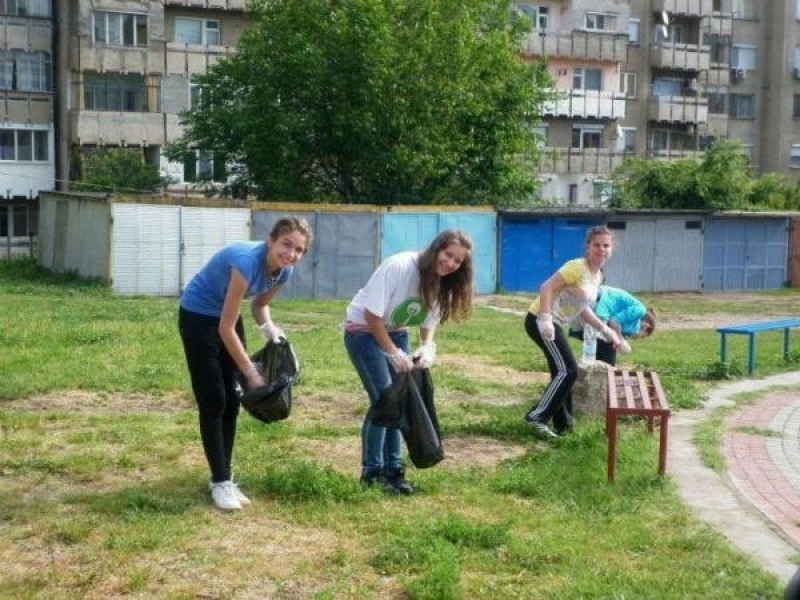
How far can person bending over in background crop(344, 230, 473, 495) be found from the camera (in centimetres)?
686

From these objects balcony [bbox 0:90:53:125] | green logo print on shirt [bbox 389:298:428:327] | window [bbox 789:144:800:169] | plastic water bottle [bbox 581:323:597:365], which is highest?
balcony [bbox 0:90:53:125]

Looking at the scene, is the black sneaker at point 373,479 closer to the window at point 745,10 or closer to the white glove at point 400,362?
the white glove at point 400,362

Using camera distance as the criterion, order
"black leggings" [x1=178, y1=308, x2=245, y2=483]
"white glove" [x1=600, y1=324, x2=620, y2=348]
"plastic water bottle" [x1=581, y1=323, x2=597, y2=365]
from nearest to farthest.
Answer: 1. "black leggings" [x1=178, y1=308, x2=245, y2=483]
2. "white glove" [x1=600, y1=324, x2=620, y2=348]
3. "plastic water bottle" [x1=581, y1=323, x2=597, y2=365]

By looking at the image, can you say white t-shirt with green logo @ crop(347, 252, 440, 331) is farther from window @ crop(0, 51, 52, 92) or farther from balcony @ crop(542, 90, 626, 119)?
balcony @ crop(542, 90, 626, 119)

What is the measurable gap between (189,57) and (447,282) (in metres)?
38.1

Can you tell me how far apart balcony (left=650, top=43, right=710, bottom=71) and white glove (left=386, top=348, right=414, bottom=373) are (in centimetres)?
4774

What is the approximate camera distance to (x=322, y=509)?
6.65 meters

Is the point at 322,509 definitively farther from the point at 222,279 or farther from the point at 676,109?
the point at 676,109

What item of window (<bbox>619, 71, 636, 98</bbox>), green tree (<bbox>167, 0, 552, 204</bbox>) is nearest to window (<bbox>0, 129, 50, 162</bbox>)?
green tree (<bbox>167, 0, 552, 204</bbox>)

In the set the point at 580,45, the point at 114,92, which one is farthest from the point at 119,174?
the point at 580,45

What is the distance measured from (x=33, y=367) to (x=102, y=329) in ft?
12.1

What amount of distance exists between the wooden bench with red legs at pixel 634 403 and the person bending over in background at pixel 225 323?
232cm

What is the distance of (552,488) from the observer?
7.34 m

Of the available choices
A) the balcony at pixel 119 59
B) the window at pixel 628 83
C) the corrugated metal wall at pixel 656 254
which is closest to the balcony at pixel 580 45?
the window at pixel 628 83
